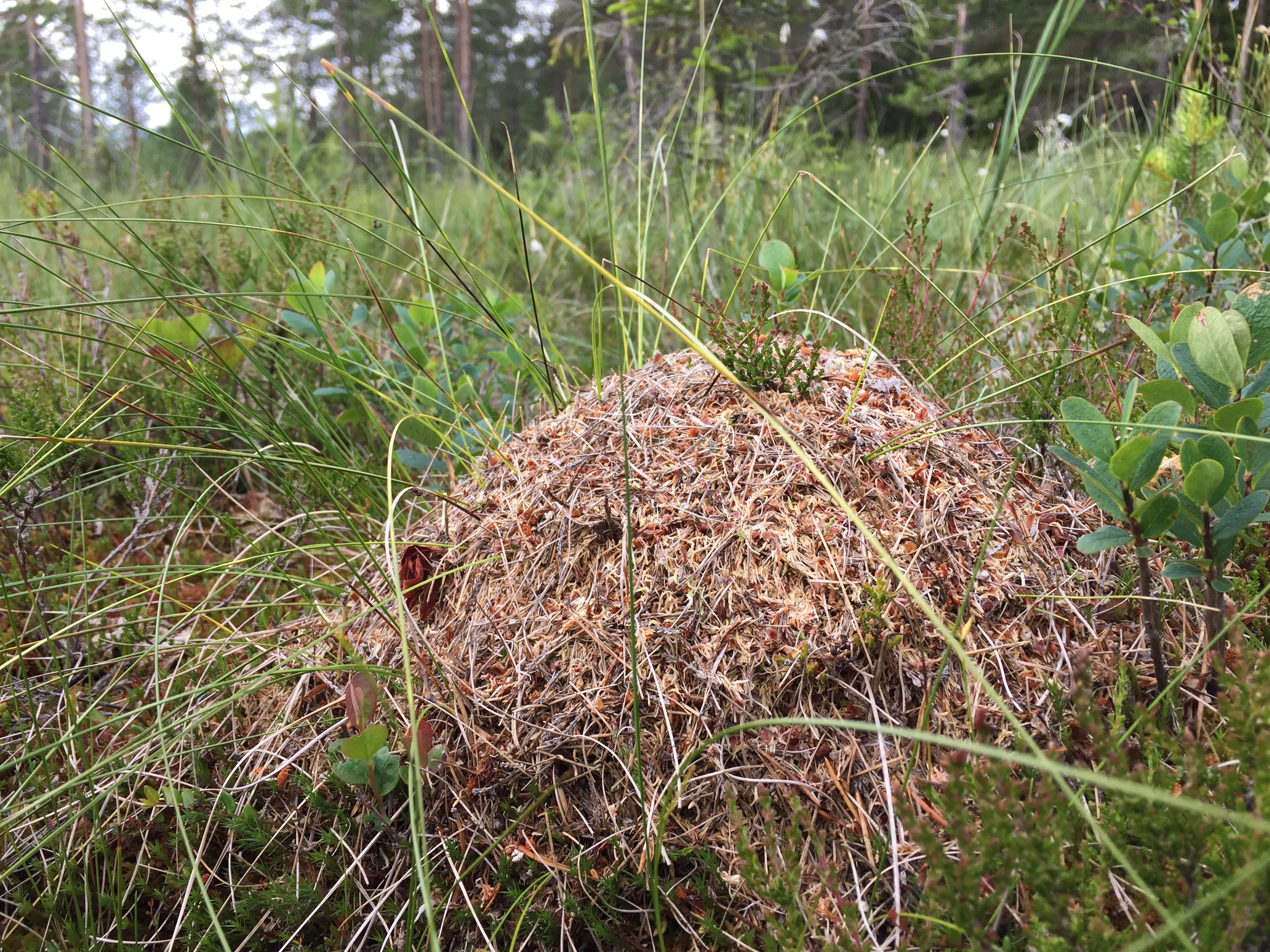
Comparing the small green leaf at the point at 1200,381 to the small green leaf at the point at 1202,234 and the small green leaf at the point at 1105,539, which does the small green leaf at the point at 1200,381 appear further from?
the small green leaf at the point at 1202,234

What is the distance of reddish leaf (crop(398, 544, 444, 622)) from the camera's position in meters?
1.55

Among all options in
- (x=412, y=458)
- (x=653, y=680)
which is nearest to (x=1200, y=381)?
(x=653, y=680)

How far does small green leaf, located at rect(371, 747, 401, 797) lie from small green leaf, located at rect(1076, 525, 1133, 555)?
1.11 m

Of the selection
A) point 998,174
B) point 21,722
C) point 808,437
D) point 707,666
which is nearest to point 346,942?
point 707,666

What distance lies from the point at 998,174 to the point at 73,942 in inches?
97.0

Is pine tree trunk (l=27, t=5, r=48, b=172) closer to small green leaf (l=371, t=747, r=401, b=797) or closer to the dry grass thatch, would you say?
the dry grass thatch

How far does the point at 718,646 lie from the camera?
4.07ft

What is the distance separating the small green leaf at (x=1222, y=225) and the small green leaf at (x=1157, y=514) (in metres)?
1.13

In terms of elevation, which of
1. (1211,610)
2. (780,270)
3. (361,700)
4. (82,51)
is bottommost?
(361,700)

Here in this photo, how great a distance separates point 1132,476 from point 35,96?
26350 mm

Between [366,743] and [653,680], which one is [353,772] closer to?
[366,743]

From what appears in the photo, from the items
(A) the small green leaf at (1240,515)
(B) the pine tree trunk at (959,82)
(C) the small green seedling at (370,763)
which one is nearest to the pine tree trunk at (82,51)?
(B) the pine tree trunk at (959,82)

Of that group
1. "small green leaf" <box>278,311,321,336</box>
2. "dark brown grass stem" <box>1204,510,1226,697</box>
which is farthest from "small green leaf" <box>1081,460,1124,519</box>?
"small green leaf" <box>278,311,321,336</box>

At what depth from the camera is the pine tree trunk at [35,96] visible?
10.6m
